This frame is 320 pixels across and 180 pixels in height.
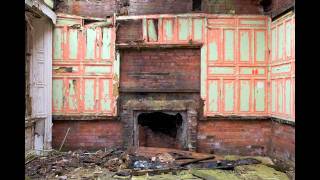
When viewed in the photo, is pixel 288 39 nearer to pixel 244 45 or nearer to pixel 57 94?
pixel 244 45

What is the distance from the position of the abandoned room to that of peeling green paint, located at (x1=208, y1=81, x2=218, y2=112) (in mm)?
27

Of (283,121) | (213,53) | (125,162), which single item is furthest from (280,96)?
(125,162)

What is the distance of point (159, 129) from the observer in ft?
33.0

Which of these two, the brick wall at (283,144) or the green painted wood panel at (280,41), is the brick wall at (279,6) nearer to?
the green painted wood panel at (280,41)

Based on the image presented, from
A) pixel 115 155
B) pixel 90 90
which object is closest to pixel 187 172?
pixel 115 155

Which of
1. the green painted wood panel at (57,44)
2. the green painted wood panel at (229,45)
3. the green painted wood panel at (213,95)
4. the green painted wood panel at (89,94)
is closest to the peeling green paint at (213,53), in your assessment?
the green painted wood panel at (229,45)

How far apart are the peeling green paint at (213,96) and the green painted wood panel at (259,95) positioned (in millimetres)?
1075

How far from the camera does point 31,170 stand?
7.24 metres

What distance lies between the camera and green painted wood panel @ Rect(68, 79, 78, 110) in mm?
9234

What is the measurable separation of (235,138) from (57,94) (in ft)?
16.3

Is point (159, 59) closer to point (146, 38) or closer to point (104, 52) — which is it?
point (146, 38)

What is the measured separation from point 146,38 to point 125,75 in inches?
45.8

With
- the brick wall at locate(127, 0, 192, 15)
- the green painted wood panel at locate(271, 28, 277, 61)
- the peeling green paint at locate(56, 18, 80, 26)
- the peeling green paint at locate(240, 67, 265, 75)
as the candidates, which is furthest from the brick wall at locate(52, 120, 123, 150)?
the green painted wood panel at locate(271, 28, 277, 61)

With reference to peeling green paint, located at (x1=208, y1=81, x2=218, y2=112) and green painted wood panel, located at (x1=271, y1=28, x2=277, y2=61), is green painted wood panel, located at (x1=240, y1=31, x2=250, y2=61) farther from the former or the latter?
peeling green paint, located at (x1=208, y1=81, x2=218, y2=112)
